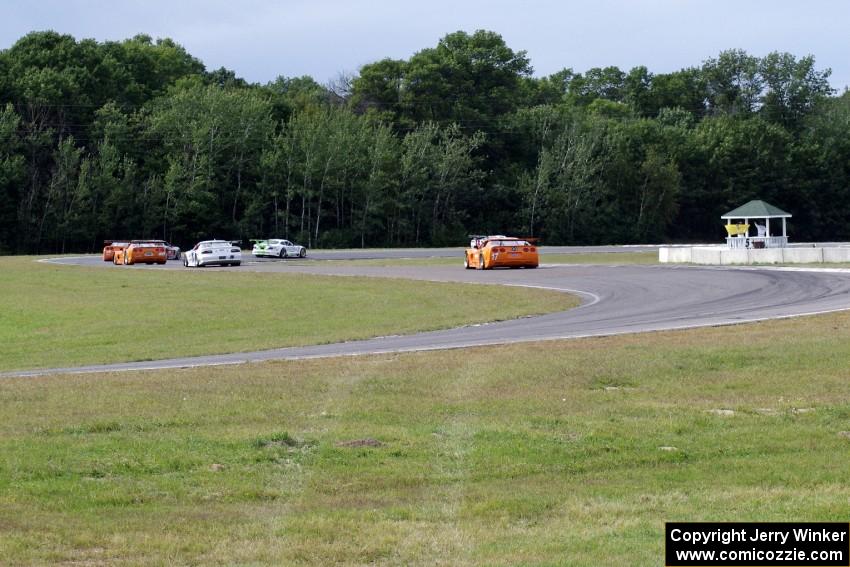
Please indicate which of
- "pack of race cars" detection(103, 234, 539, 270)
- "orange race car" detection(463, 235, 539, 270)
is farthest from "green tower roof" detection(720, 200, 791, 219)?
"orange race car" detection(463, 235, 539, 270)

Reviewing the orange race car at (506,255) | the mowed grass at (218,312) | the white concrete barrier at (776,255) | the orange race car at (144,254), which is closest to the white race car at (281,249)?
the orange race car at (144,254)

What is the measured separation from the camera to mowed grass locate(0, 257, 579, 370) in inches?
1079

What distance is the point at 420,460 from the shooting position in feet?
35.5

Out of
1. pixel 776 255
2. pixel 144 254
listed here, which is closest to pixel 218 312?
pixel 776 255

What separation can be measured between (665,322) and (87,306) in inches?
888

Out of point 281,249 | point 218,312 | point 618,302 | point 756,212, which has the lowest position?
point 218,312

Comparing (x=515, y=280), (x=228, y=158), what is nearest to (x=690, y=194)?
(x=228, y=158)

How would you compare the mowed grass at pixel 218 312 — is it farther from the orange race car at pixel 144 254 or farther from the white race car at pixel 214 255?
the orange race car at pixel 144 254

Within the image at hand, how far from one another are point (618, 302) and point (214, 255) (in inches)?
1411

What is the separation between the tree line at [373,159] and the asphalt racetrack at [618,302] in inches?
1930

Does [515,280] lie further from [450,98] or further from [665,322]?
[450,98]

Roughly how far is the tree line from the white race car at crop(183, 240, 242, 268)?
32816 mm

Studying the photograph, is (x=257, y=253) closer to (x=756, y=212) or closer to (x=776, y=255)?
(x=756, y=212)

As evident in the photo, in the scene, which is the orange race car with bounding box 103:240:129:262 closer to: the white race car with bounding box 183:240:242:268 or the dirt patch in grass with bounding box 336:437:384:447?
the white race car with bounding box 183:240:242:268
